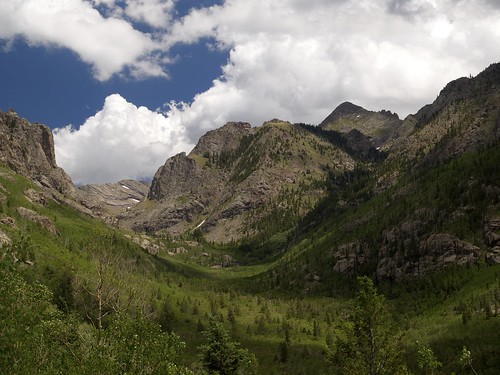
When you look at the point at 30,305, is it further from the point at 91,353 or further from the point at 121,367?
the point at 121,367

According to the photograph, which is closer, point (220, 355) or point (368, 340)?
point (368, 340)

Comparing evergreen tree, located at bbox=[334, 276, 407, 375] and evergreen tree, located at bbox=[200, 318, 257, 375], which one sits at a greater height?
evergreen tree, located at bbox=[334, 276, 407, 375]

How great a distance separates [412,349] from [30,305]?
131 meters

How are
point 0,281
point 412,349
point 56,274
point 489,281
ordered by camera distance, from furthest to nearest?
point 489,281 < point 56,274 < point 412,349 < point 0,281

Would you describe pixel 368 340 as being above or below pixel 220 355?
above

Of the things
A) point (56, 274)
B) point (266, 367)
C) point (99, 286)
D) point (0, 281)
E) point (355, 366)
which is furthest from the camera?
point (56, 274)

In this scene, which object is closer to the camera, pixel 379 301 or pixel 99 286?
pixel 99 286

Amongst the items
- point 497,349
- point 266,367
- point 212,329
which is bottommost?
point 266,367

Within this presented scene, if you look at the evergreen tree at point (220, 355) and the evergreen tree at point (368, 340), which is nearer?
the evergreen tree at point (368, 340)

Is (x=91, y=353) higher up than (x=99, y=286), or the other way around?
(x=99, y=286)

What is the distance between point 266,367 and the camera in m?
146

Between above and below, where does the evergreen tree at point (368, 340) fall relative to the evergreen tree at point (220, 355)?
above

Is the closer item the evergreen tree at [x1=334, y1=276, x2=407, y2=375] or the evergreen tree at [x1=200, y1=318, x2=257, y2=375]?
the evergreen tree at [x1=334, y1=276, x2=407, y2=375]

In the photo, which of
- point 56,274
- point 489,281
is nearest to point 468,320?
point 489,281
